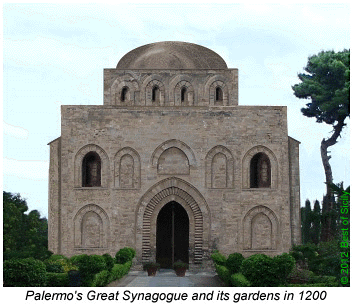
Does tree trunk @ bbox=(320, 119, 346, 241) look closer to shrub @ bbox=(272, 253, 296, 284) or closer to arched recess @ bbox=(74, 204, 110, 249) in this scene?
arched recess @ bbox=(74, 204, 110, 249)

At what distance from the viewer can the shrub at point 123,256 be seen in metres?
28.0

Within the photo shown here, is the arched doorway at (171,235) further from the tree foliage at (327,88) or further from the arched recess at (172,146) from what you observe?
the tree foliage at (327,88)

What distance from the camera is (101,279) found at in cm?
2281

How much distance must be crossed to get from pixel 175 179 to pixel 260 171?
3554 millimetres

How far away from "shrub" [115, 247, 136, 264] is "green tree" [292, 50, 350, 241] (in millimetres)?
12779

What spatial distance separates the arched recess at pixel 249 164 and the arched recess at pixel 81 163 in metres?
5.62

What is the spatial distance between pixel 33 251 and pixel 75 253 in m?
3.17

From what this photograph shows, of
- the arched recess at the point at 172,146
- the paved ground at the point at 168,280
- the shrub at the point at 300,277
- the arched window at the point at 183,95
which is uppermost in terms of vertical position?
the arched window at the point at 183,95

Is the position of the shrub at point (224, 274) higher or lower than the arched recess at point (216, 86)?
lower

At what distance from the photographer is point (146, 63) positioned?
34.7m

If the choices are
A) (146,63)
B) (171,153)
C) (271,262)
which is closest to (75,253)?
(171,153)

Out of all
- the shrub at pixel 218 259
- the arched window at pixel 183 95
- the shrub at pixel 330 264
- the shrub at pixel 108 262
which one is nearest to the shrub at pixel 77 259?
the shrub at pixel 108 262

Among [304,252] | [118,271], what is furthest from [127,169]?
[304,252]
